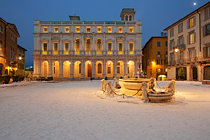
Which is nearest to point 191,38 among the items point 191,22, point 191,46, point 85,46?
point 191,46

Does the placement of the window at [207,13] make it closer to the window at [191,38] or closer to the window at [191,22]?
the window at [191,22]

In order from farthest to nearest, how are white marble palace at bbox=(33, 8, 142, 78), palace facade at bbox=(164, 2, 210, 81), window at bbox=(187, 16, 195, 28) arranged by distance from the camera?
white marble palace at bbox=(33, 8, 142, 78) < window at bbox=(187, 16, 195, 28) < palace facade at bbox=(164, 2, 210, 81)

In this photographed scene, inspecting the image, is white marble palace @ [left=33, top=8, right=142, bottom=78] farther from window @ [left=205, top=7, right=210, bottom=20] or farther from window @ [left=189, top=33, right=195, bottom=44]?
window @ [left=205, top=7, right=210, bottom=20]

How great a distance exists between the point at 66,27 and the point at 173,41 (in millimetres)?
30644

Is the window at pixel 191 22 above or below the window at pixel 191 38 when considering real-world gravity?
above

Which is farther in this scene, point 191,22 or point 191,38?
point 191,38

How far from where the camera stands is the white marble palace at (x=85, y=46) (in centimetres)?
4184

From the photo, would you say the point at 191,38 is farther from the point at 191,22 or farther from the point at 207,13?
the point at 207,13

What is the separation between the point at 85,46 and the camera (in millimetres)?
42625

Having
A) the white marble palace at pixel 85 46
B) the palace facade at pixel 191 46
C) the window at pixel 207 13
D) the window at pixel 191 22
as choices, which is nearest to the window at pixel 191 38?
the palace facade at pixel 191 46

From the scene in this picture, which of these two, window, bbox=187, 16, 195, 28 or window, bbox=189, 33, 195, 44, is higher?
window, bbox=187, 16, 195, 28

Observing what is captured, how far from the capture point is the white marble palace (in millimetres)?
41844

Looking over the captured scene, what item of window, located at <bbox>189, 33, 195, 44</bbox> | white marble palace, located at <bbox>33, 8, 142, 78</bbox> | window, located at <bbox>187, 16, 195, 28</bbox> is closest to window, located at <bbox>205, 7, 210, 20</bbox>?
window, located at <bbox>187, 16, 195, 28</bbox>

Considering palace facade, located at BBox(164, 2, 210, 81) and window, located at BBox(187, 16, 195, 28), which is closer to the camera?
palace facade, located at BBox(164, 2, 210, 81)
